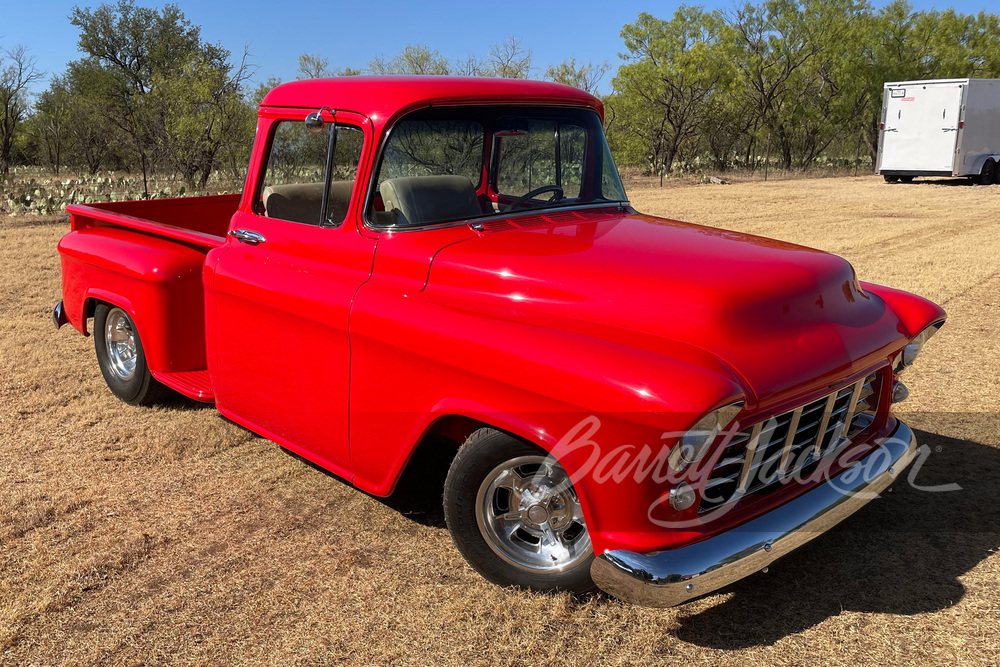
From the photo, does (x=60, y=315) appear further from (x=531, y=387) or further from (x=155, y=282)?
(x=531, y=387)

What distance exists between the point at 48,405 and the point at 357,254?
2.81m

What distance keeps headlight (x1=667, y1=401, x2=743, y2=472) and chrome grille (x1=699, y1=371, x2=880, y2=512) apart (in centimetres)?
12

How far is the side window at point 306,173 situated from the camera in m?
3.37

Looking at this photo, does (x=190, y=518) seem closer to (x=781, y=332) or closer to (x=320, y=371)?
(x=320, y=371)

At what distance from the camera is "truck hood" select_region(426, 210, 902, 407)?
2607 millimetres

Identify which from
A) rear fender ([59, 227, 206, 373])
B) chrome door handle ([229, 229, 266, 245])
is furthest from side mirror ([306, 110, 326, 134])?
rear fender ([59, 227, 206, 373])

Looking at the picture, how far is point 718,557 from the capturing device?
2398mm

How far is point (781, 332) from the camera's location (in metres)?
2.70

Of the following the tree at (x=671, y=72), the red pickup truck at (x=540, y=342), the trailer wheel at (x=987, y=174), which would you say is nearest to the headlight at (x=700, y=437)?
the red pickup truck at (x=540, y=342)

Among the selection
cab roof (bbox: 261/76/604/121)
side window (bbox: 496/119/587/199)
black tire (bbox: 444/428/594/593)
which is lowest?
black tire (bbox: 444/428/594/593)

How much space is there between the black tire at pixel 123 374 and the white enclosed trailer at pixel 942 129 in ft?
67.7

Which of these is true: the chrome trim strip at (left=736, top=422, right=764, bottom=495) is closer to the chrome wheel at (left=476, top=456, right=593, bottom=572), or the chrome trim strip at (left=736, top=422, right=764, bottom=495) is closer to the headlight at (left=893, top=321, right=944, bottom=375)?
the chrome wheel at (left=476, top=456, right=593, bottom=572)

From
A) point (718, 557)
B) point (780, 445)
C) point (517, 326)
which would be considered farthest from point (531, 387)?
point (780, 445)

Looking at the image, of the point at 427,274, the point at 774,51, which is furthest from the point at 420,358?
the point at 774,51
